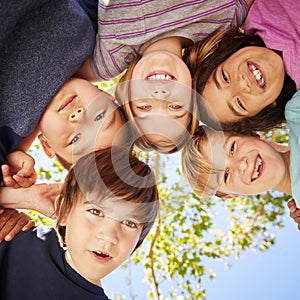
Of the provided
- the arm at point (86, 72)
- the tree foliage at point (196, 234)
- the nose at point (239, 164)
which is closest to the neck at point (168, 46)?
the arm at point (86, 72)

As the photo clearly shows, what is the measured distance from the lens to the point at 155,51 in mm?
1072

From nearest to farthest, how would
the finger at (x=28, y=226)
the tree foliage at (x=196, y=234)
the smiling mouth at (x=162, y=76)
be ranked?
the smiling mouth at (x=162, y=76) < the finger at (x=28, y=226) < the tree foliage at (x=196, y=234)

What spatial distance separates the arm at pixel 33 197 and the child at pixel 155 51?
0.71 ft

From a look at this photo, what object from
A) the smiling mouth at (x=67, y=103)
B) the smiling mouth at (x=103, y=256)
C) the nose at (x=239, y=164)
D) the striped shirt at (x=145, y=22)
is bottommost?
the smiling mouth at (x=103, y=256)

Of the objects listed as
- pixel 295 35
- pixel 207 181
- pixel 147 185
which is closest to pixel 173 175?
pixel 207 181

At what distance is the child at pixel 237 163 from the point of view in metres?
1.18

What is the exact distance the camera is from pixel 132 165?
3.76 ft

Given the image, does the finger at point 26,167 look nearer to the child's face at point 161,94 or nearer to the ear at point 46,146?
the ear at point 46,146

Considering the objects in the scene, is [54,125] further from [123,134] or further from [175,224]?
[175,224]

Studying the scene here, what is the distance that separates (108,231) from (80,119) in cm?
20

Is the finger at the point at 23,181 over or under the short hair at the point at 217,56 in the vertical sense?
under

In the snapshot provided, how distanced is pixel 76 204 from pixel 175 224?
3.43 feet

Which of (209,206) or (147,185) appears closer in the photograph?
(147,185)

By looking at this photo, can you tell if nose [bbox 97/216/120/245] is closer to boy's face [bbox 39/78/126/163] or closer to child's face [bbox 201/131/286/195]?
boy's face [bbox 39/78/126/163]
